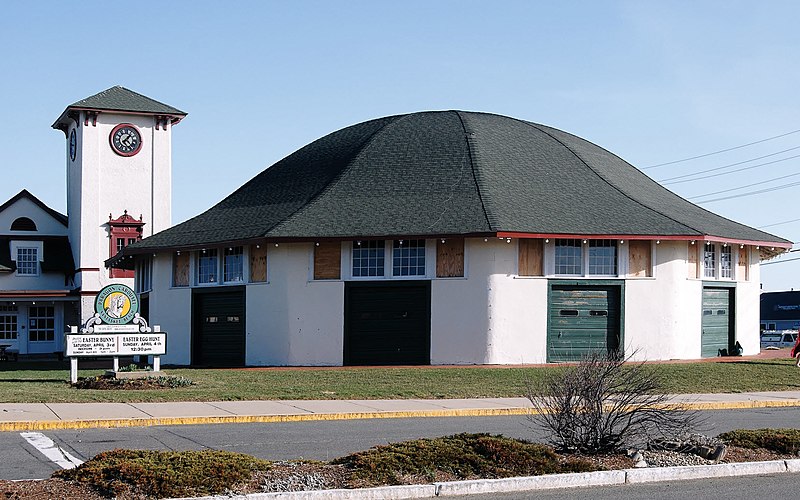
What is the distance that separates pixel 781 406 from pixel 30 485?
55.1 feet

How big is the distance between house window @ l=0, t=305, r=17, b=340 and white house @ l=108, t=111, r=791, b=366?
23918mm

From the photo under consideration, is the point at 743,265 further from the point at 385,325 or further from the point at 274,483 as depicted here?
the point at 274,483

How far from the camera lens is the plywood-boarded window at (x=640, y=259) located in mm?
32469

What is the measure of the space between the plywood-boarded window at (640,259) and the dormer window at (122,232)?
105 feet

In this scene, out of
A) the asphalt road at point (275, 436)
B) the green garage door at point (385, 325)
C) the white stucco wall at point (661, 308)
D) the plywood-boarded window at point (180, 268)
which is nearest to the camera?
the asphalt road at point (275, 436)

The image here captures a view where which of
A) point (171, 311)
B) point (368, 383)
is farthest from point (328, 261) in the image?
point (368, 383)

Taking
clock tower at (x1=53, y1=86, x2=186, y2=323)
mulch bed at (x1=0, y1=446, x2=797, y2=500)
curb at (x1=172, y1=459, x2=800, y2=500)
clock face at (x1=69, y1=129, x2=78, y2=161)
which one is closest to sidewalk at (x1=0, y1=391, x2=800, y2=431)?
mulch bed at (x1=0, y1=446, x2=797, y2=500)

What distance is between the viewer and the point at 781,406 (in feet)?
72.6

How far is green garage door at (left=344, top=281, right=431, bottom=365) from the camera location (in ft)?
105

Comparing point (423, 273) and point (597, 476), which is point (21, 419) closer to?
point (597, 476)

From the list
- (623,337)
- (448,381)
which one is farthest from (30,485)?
(623,337)

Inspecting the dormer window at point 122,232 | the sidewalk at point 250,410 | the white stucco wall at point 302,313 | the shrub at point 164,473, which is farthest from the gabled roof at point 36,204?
the shrub at point 164,473

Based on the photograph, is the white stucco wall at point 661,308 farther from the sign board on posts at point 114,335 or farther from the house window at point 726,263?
the sign board on posts at point 114,335

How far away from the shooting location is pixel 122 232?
56.7 m
